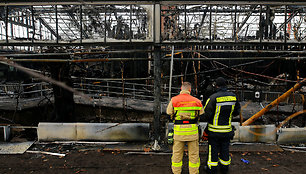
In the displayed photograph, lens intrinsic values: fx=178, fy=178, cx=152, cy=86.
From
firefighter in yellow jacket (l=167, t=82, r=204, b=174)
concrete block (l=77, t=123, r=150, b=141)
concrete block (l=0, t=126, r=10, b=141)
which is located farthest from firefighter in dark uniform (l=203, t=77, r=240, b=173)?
concrete block (l=0, t=126, r=10, b=141)

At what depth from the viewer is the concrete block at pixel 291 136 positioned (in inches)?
212

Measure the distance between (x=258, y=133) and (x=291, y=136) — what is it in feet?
3.16

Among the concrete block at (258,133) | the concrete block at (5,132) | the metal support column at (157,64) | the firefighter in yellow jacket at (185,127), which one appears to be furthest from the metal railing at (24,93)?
the concrete block at (258,133)

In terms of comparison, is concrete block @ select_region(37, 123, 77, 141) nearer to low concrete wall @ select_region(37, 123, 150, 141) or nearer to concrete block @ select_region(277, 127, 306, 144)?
low concrete wall @ select_region(37, 123, 150, 141)

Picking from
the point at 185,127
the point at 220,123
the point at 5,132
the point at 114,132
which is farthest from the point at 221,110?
the point at 5,132

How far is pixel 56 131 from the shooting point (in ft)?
18.3

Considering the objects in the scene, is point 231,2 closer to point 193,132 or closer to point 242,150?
point 193,132

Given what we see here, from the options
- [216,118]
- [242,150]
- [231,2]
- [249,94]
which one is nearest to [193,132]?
[216,118]

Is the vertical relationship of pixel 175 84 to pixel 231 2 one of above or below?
below

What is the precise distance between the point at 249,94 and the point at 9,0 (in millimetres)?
12980

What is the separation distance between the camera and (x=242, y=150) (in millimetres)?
5039

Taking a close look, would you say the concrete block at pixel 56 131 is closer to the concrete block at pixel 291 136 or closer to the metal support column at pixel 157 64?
the metal support column at pixel 157 64

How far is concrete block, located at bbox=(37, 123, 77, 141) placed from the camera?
18.2 ft

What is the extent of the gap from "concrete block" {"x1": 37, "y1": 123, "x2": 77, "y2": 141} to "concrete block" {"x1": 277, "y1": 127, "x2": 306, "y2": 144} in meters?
6.34
